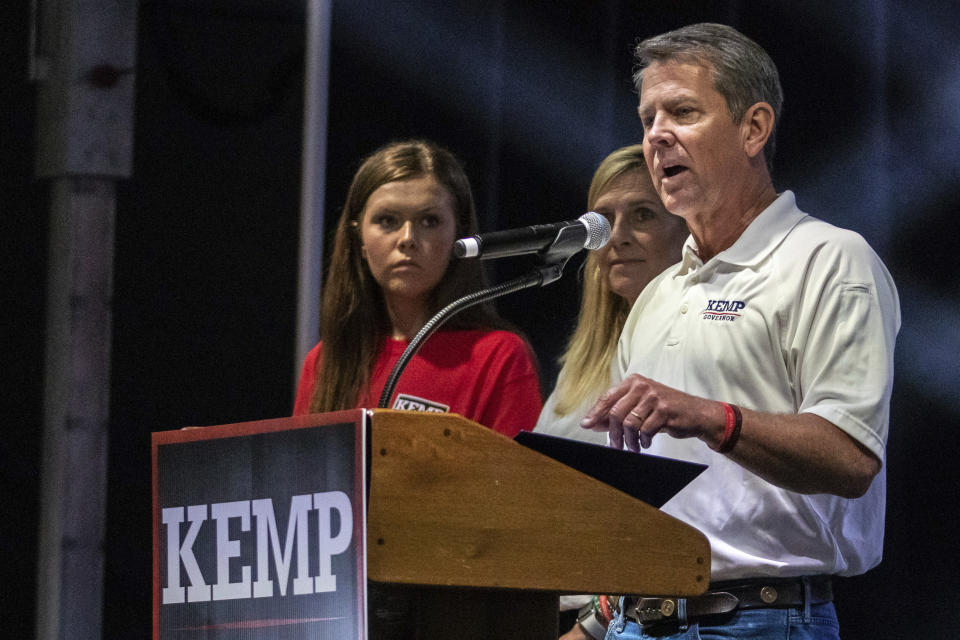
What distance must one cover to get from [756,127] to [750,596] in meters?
0.70

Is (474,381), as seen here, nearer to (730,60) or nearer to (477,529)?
(730,60)

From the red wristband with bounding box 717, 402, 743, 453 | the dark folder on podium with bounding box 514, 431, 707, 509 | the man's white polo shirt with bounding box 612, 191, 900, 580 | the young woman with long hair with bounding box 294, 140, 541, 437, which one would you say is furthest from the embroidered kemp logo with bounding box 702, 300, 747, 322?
the young woman with long hair with bounding box 294, 140, 541, 437

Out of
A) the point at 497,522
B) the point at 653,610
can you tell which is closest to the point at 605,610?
the point at 653,610

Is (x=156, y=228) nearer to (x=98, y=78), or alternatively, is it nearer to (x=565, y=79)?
(x=98, y=78)

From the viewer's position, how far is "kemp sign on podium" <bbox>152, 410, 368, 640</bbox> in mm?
1377

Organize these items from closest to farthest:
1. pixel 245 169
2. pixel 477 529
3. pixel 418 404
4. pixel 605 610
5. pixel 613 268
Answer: pixel 477 529, pixel 605 610, pixel 418 404, pixel 613 268, pixel 245 169

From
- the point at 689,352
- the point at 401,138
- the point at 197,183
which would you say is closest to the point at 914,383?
the point at 689,352

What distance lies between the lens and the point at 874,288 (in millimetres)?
1630

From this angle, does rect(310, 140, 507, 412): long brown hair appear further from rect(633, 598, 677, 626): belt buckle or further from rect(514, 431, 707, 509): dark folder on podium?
rect(514, 431, 707, 509): dark folder on podium

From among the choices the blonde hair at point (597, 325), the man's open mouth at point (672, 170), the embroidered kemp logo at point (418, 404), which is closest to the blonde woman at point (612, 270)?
the blonde hair at point (597, 325)

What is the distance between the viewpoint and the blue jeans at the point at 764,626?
167 cm

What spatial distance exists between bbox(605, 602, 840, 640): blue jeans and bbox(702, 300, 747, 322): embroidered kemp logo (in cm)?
41

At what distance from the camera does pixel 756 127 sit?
187cm

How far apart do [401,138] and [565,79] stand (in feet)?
2.19
